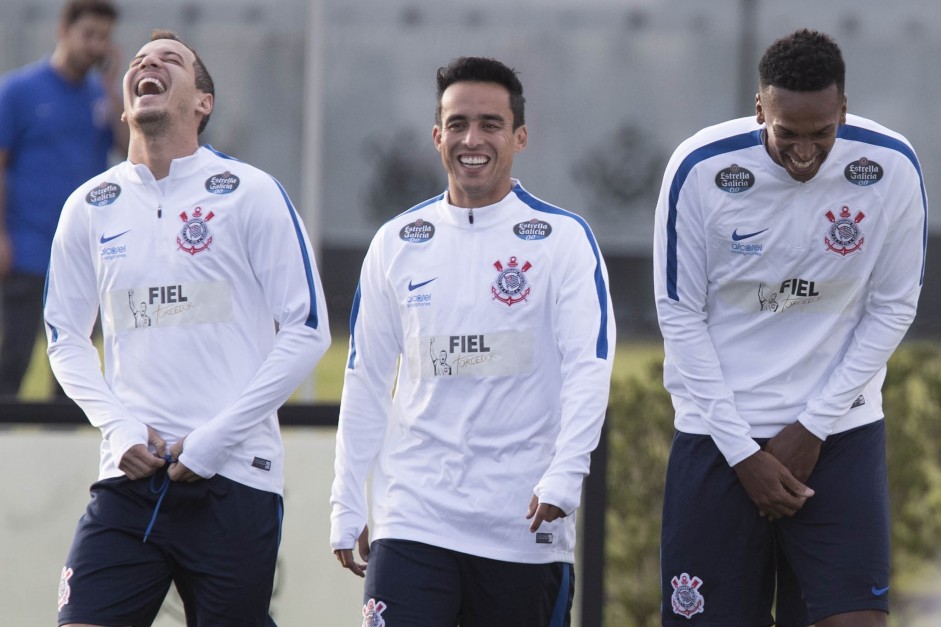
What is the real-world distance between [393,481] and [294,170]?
49.6ft

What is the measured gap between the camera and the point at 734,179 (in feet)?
13.8

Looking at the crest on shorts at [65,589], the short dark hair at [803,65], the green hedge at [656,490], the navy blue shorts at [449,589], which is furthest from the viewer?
the green hedge at [656,490]

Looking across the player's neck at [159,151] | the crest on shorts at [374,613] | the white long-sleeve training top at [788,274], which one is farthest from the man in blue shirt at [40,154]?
the white long-sleeve training top at [788,274]

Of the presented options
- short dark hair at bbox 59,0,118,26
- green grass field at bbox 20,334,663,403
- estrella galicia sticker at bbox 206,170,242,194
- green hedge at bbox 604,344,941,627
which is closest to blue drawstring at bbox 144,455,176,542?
estrella galicia sticker at bbox 206,170,242,194

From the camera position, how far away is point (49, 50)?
61.4 ft

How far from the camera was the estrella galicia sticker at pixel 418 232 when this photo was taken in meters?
4.30

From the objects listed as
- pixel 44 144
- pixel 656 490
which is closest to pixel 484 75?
pixel 656 490

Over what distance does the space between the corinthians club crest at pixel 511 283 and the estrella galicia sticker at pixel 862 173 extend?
0.92 m

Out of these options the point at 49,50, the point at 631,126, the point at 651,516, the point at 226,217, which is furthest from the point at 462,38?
the point at 226,217

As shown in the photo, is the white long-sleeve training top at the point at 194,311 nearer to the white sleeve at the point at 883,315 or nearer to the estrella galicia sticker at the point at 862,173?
the white sleeve at the point at 883,315

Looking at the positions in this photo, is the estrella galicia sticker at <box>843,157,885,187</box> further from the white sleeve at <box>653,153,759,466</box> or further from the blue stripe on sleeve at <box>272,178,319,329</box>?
the blue stripe on sleeve at <box>272,178,319,329</box>

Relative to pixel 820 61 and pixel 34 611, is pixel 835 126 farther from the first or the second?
pixel 34 611

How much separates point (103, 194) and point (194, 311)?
50 centimetres

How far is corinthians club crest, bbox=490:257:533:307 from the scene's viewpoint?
4.17 m
